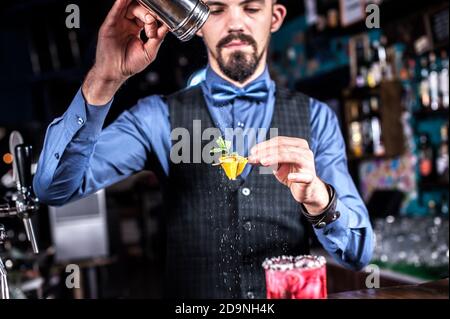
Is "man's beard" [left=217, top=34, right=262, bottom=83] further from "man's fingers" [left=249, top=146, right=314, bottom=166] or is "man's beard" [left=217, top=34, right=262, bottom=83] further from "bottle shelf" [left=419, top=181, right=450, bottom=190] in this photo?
"bottle shelf" [left=419, top=181, right=450, bottom=190]

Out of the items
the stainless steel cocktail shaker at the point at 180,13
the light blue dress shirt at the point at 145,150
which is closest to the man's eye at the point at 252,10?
the light blue dress shirt at the point at 145,150

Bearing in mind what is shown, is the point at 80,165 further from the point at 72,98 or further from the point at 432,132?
the point at 432,132

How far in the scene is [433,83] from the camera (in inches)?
136

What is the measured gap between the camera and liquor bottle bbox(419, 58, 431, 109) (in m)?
3.51

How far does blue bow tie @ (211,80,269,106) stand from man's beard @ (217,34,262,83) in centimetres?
3

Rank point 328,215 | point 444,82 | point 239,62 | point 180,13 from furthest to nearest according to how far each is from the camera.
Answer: point 444,82
point 239,62
point 328,215
point 180,13

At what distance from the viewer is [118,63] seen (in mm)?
1265

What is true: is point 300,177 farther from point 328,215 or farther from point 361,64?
point 361,64

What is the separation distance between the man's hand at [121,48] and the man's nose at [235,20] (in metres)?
0.20

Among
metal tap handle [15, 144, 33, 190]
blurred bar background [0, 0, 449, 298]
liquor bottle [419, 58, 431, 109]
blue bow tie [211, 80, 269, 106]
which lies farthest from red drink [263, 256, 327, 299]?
liquor bottle [419, 58, 431, 109]

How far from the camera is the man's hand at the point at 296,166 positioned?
1.12 m

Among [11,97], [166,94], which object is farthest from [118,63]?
[11,97]

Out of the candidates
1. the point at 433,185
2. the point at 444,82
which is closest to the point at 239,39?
the point at 444,82

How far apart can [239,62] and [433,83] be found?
2437 mm
